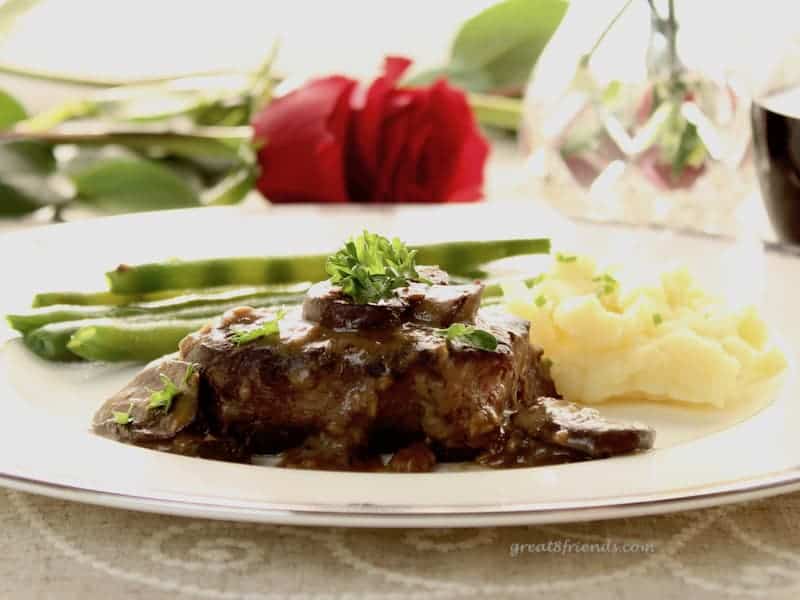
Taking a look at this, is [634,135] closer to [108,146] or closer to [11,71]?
[108,146]

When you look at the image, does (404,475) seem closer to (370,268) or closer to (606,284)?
(370,268)

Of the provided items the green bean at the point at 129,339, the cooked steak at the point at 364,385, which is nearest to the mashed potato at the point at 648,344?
the cooked steak at the point at 364,385

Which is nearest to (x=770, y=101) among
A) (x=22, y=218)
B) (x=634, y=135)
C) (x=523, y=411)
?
(x=634, y=135)

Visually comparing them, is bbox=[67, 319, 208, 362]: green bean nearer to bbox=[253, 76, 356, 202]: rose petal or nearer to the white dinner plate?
the white dinner plate

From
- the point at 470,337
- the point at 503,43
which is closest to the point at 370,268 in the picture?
the point at 470,337

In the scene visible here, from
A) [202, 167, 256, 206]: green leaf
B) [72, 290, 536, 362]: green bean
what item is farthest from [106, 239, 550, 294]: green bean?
[202, 167, 256, 206]: green leaf

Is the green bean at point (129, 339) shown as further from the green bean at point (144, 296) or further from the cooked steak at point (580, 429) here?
the cooked steak at point (580, 429)
